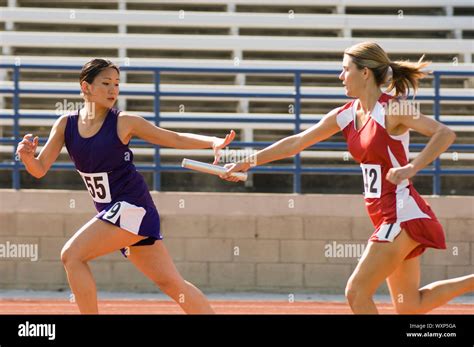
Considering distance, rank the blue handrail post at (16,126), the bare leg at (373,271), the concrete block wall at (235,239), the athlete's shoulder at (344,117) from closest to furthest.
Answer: the bare leg at (373,271) < the athlete's shoulder at (344,117) < the concrete block wall at (235,239) < the blue handrail post at (16,126)

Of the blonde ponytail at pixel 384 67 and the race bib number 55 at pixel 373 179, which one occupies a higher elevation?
the blonde ponytail at pixel 384 67

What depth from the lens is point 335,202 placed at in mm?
11898

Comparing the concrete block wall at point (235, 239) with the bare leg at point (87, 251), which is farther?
the concrete block wall at point (235, 239)

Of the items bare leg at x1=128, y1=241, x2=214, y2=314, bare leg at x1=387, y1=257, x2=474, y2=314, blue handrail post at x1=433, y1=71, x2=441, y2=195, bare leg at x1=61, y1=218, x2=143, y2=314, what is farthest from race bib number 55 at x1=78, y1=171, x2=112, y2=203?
blue handrail post at x1=433, y1=71, x2=441, y2=195

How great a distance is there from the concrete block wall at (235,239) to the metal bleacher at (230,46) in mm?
2068

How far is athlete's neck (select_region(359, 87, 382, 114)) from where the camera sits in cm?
614

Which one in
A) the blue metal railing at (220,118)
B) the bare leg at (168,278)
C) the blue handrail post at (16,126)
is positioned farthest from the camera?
the blue metal railing at (220,118)

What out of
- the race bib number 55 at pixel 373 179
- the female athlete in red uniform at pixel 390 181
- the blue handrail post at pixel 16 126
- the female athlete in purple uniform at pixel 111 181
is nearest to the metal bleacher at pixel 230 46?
the blue handrail post at pixel 16 126

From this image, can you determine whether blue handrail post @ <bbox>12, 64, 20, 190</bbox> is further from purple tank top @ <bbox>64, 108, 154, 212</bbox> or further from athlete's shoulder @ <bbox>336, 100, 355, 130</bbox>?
athlete's shoulder @ <bbox>336, 100, 355, 130</bbox>

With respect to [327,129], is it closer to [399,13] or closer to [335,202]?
[335,202]

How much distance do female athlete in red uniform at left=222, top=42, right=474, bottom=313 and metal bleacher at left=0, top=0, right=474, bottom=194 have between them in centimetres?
761

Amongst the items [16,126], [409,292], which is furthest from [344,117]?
[16,126]

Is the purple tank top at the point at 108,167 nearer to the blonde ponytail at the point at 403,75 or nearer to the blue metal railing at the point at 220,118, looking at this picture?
the blonde ponytail at the point at 403,75

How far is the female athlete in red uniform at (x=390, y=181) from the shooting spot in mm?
5883
